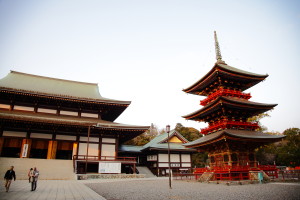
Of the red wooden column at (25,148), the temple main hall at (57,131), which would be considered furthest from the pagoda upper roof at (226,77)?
the red wooden column at (25,148)

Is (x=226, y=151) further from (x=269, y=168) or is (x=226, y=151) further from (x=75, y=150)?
(x=75, y=150)

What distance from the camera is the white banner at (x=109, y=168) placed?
71.4 ft

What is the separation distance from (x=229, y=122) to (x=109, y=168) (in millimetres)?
14230

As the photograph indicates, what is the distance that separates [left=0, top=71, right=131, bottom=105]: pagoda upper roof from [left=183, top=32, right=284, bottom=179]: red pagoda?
10316 millimetres

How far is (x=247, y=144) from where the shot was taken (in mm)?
18906

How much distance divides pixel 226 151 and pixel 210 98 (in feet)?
20.9

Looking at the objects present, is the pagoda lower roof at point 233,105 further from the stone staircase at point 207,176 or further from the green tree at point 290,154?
the green tree at point 290,154

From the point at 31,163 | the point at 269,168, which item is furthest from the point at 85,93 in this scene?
the point at 269,168

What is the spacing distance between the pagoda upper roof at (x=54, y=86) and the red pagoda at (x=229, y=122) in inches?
406

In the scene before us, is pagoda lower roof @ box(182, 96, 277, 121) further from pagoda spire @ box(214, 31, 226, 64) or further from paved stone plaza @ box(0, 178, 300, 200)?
paved stone plaza @ box(0, 178, 300, 200)

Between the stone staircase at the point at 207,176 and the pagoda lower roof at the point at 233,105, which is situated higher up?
the pagoda lower roof at the point at 233,105

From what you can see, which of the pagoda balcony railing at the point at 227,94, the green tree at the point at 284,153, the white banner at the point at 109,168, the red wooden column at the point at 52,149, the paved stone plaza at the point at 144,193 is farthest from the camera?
the green tree at the point at 284,153

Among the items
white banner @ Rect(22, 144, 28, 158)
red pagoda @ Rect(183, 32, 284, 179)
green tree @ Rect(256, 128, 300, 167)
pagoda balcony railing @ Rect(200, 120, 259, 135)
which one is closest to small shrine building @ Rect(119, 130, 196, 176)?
red pagoda @ Rect(183, 32, 284, 179)

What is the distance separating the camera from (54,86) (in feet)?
95.8
